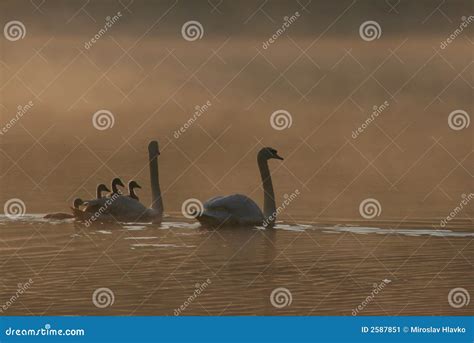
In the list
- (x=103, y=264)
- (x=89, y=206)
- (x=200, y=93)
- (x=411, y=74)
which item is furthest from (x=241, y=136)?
(x=103, y=264)

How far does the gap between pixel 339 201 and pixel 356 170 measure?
8.61 feet

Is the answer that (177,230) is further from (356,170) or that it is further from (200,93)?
(200,93)

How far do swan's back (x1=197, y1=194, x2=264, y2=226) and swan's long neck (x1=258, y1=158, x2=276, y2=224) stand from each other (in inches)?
12.2

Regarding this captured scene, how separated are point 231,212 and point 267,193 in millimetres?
1429

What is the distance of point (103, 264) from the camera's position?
14359mm

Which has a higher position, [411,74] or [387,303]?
[411,74]

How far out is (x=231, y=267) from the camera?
14344 mm

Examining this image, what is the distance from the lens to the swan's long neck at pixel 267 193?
1769 cm

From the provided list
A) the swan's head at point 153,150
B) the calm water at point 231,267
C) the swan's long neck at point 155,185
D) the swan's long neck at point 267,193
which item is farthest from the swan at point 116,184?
the swan's long neck at point 267,193

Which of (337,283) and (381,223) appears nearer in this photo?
(337,283)

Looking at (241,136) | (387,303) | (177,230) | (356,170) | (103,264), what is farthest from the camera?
(241,136)

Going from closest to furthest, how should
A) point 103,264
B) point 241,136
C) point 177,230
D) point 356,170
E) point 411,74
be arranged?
point 103,264
point 177,230
point 356,170
point 241,136
point 411,74

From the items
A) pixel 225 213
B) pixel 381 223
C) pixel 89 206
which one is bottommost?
pixel 89 206

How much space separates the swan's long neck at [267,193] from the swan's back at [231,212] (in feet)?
1.01
